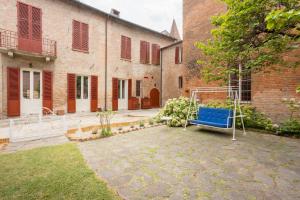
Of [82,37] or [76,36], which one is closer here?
[76,36]

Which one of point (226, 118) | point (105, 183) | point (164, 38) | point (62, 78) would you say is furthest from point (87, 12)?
point (105, 183)

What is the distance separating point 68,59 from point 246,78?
9910mm

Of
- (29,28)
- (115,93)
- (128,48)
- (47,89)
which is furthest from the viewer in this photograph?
(128,48)

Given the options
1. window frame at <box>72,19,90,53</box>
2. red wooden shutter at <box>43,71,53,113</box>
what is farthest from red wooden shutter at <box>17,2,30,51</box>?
window frame at <box>72,19,90,53</box>

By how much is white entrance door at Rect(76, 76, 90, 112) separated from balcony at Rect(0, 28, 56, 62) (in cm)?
217

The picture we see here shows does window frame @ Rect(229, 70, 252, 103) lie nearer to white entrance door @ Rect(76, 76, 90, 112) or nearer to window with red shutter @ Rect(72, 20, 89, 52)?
white entrance door @ Rect(76, 76, 90, 112)

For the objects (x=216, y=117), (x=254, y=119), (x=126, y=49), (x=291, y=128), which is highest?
(x=126, y=49)

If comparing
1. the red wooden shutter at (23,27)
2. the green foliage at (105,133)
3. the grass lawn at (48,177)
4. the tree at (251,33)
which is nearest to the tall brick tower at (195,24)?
the tree at (251,33)

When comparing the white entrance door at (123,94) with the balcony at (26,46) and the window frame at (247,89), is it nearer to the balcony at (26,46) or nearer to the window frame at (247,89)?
the balcony at (26,46)

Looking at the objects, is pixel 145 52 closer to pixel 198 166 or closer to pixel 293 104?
pixel 293 104

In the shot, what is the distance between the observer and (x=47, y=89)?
966 cm

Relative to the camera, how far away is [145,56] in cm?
1511

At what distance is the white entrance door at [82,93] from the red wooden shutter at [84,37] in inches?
78.5

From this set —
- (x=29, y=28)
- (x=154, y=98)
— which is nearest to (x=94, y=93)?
(x=29, y=28)
